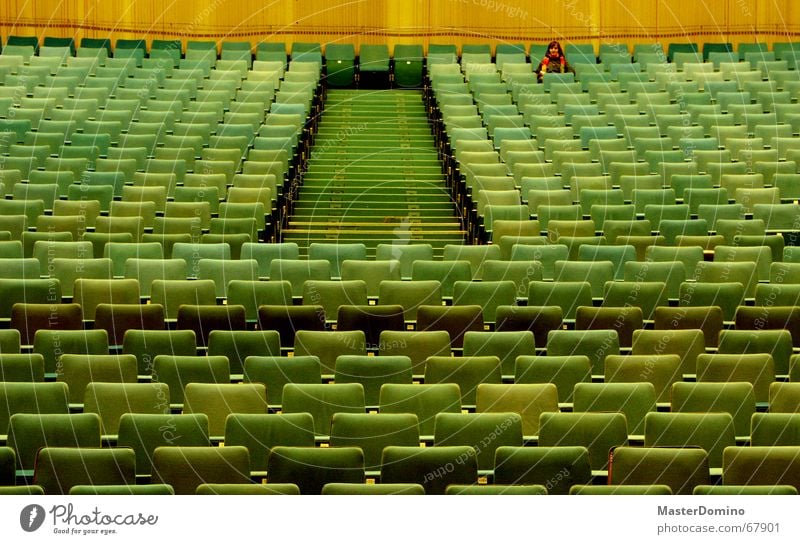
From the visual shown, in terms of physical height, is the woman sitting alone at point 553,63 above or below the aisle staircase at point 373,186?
above

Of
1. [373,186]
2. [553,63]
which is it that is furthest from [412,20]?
[373,186]

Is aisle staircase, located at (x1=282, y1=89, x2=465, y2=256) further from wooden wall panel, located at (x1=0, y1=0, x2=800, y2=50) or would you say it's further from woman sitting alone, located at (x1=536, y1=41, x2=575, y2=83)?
wooden wall panel, located at (x1=0, y1=0, x2=800, y2=50)

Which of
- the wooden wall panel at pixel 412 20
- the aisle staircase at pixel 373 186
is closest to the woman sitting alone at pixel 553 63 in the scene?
the aisle staircase at pixel 373 186

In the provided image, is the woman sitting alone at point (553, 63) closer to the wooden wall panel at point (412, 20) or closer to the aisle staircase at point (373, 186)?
the aisle staircase at point (373, 186)

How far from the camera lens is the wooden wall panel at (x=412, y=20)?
1048cm

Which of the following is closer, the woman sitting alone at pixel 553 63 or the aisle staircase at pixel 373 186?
the aisle staircase at pixel 373 186

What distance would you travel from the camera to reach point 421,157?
814 cm

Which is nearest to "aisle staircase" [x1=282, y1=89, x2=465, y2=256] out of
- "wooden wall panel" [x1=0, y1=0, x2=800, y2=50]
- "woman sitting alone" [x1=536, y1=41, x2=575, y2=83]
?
"woman sitting alone" [x1=536, y1=41, x2=575, y2=83]

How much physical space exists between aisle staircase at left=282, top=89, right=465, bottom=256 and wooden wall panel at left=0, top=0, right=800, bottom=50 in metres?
1.84

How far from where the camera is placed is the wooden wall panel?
34.4ft

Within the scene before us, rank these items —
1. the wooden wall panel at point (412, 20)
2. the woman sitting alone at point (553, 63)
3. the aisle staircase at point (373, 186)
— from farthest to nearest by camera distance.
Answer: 1. the wooden wall panel at point (412, 20)
2. the woman sitting alone at point (553, 63)
3. the aisle staircase at point (373, 186)

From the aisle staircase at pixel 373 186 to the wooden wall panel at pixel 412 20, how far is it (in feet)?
6.05

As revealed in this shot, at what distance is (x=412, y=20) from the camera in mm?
10805
